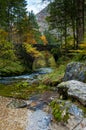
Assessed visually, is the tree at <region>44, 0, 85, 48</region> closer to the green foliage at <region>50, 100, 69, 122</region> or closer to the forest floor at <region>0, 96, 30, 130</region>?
the forest floor at <region>0, 96, 30, 130</region>

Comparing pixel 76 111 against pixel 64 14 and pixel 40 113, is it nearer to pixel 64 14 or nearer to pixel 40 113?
pixel 40 113

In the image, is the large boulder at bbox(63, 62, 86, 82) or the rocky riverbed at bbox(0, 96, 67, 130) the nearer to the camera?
the rocky riverbed at bbox(0, 96, 67, 130)

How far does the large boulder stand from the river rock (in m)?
1.44

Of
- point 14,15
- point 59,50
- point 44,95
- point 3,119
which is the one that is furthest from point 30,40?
point 3,119

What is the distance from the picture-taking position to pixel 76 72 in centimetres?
947

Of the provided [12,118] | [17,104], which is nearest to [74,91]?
[12,118]

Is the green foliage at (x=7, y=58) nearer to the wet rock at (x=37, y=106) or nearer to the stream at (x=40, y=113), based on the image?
the stream at (x=40, y=113)

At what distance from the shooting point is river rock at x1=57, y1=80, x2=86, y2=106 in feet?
22.1

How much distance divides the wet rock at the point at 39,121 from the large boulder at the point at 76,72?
2.51m

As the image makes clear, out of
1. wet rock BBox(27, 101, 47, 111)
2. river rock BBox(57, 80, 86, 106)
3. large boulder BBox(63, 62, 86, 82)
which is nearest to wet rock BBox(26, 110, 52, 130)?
wet rock BBox(27, 101, 47, 111)

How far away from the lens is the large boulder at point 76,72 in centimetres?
906

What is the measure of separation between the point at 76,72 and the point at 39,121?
137 inches

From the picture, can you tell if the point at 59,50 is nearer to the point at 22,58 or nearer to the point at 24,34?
the point at 22,58

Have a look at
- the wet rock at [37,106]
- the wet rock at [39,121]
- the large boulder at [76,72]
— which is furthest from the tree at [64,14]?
the wet rock at [39,121]
